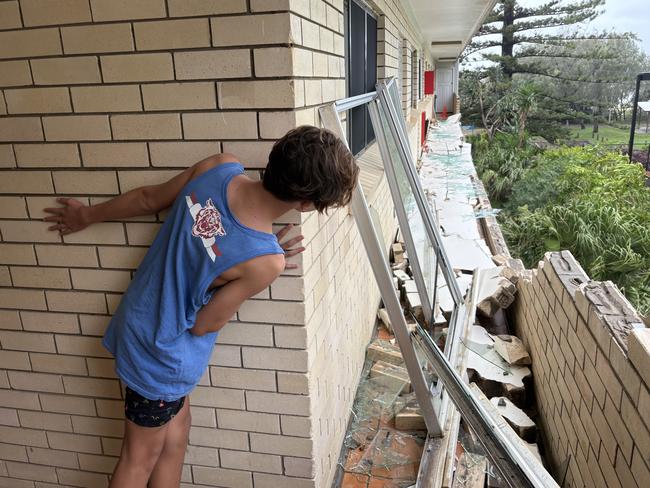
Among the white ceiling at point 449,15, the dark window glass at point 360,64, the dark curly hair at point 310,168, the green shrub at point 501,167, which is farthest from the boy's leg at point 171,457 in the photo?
the green shrub at point 501,167

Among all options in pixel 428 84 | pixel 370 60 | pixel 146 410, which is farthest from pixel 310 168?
pixel 428 84

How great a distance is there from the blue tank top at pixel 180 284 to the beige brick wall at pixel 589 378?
167 cm

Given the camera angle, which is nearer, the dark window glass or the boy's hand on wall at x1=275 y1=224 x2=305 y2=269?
the boy's hand on wall at x1=275 y1=224 x2=305 y2=269

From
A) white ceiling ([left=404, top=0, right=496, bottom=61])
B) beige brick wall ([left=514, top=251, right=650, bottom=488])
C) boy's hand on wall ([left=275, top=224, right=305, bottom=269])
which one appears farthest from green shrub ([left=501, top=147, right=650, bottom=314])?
boy's hand on wall ([left=275, top=224, right=305, bottom=269])

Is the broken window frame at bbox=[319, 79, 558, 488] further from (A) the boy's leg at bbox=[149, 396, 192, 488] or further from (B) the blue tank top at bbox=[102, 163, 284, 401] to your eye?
(A) the boy's leg at bbox=[149, 396, 192, 488]

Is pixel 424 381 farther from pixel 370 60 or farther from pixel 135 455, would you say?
pixel 370 60

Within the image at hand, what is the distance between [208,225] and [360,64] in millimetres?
3138

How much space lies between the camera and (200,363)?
5.83 feet

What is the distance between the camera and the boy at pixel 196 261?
1.54 m

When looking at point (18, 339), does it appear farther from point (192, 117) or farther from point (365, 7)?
point (365, 7)

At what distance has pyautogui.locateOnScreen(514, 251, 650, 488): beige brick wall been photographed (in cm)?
213

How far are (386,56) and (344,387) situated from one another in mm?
3584

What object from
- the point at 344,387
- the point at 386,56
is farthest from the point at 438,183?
the point at 344,387

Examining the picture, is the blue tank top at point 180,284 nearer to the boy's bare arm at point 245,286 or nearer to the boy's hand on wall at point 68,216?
the boy's bare arm at point 245,286
